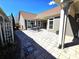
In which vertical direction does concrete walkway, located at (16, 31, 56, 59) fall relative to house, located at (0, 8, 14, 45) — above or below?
below

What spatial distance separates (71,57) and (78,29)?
5.03 m

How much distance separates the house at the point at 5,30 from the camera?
625 cm

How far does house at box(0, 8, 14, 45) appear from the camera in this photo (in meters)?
6.25

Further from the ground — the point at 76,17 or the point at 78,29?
the point at 76,17

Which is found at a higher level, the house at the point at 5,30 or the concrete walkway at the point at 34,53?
the house at the point at 5,30

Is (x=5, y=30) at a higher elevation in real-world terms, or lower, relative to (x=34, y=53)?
higher

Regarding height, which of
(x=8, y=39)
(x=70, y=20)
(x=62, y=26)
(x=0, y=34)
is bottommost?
(x=8, y=39)

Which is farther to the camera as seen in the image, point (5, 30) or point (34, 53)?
point (5, 30)

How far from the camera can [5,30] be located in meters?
6.67

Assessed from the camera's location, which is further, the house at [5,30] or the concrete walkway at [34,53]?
the house at [5,30]

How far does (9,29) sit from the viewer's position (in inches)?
275

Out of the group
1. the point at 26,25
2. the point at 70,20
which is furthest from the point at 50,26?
the point at 26,25

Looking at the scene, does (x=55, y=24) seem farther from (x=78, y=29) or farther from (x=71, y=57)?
(x=71, y=57)

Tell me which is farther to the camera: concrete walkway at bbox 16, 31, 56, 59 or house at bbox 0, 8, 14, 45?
house at bbox 0, 8, 14, 45
